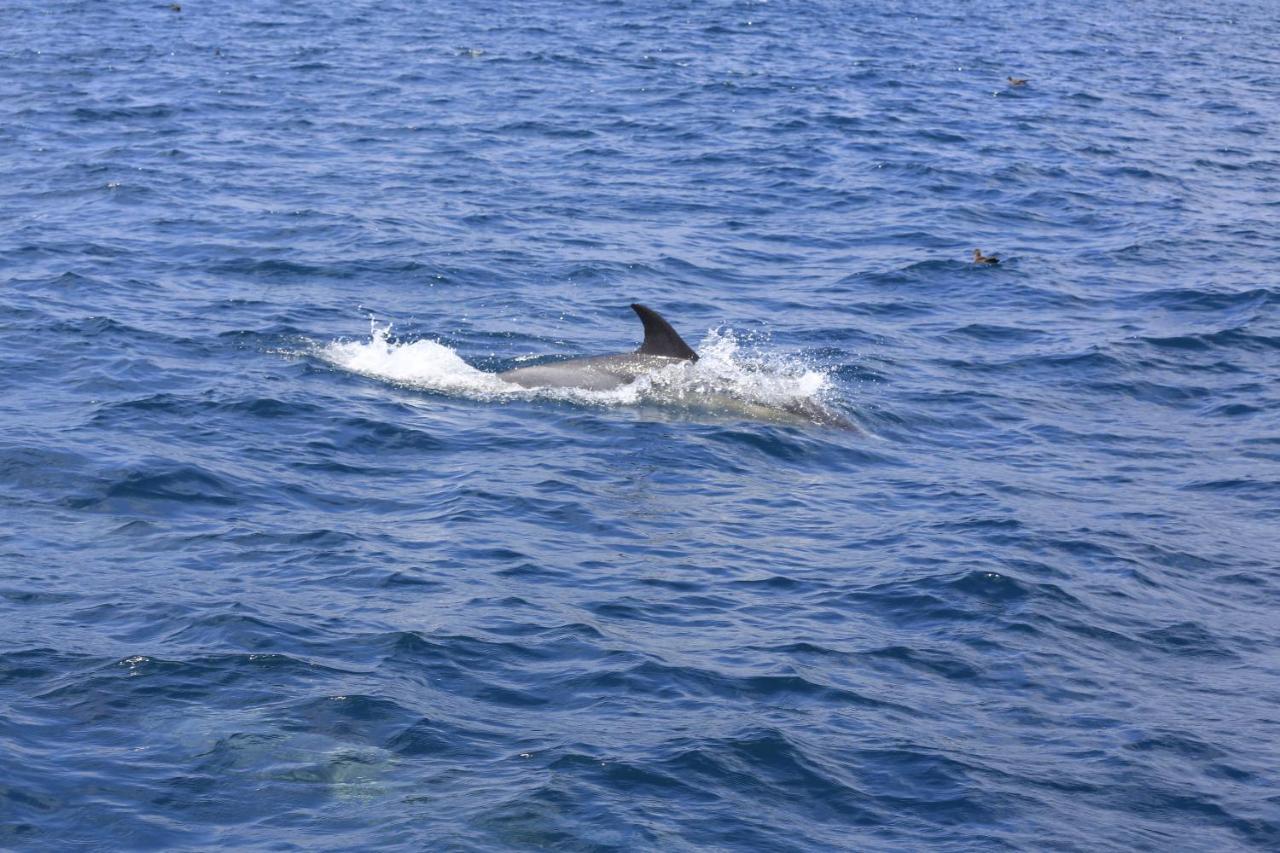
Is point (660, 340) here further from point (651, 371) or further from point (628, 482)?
point (628, 482)

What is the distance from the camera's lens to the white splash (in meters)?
18.3

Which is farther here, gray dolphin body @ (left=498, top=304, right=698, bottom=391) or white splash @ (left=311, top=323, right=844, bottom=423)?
white splash @ (left=311, top=323, right=844, bottom=423)

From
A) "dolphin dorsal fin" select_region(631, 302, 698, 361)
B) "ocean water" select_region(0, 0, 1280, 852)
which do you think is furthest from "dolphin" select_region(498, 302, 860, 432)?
"ocean water" select_region(0, 0, 1280, 852)

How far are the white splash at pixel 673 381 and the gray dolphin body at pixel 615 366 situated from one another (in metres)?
0.09

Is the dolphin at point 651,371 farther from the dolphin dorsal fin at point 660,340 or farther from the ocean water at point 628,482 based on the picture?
the ocean water at point 628,482

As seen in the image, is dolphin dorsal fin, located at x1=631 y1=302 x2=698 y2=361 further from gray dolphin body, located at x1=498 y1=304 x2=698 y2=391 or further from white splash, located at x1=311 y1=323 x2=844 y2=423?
white splash, located at x1=311 y1=323 x2=844 y2=423

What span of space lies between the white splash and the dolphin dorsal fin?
16 centimetres

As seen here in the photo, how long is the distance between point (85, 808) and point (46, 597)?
3240 mm

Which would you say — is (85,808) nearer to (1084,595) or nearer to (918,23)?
(1084,595)

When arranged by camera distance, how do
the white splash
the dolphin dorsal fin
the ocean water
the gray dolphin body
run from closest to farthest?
the ocean water
the dolphin dorsal fin
the gray dolphin body
the white splash

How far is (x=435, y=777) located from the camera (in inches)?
416

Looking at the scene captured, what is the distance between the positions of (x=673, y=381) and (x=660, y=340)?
2.07ft

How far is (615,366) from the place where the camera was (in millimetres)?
18531

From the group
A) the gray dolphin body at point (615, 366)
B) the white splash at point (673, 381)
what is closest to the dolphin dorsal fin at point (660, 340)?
the gray dolphin body at point (615, 366)
